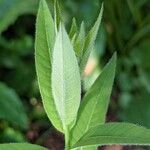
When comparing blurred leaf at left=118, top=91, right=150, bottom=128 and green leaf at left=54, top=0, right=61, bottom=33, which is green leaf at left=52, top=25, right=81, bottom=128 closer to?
green leaf at left=54, top=0, right=61, bottom=33

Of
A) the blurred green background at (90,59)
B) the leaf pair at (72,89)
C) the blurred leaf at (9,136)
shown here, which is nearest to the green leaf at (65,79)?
the leaf pair at (72,89)

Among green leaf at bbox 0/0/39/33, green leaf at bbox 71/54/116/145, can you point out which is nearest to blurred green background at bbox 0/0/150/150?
green leaf at bbox 0/0/39/33

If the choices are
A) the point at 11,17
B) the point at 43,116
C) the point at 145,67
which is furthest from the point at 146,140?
the point at 145,67

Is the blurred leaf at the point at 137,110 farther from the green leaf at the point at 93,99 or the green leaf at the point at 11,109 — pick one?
the green leaf at the point at 93,99

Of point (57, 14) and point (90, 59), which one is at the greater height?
point (57, 14)

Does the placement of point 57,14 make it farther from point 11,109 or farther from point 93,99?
point 11,109

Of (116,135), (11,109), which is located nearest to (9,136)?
(11,109)

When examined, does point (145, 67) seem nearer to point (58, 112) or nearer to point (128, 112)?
point (128, 112)
